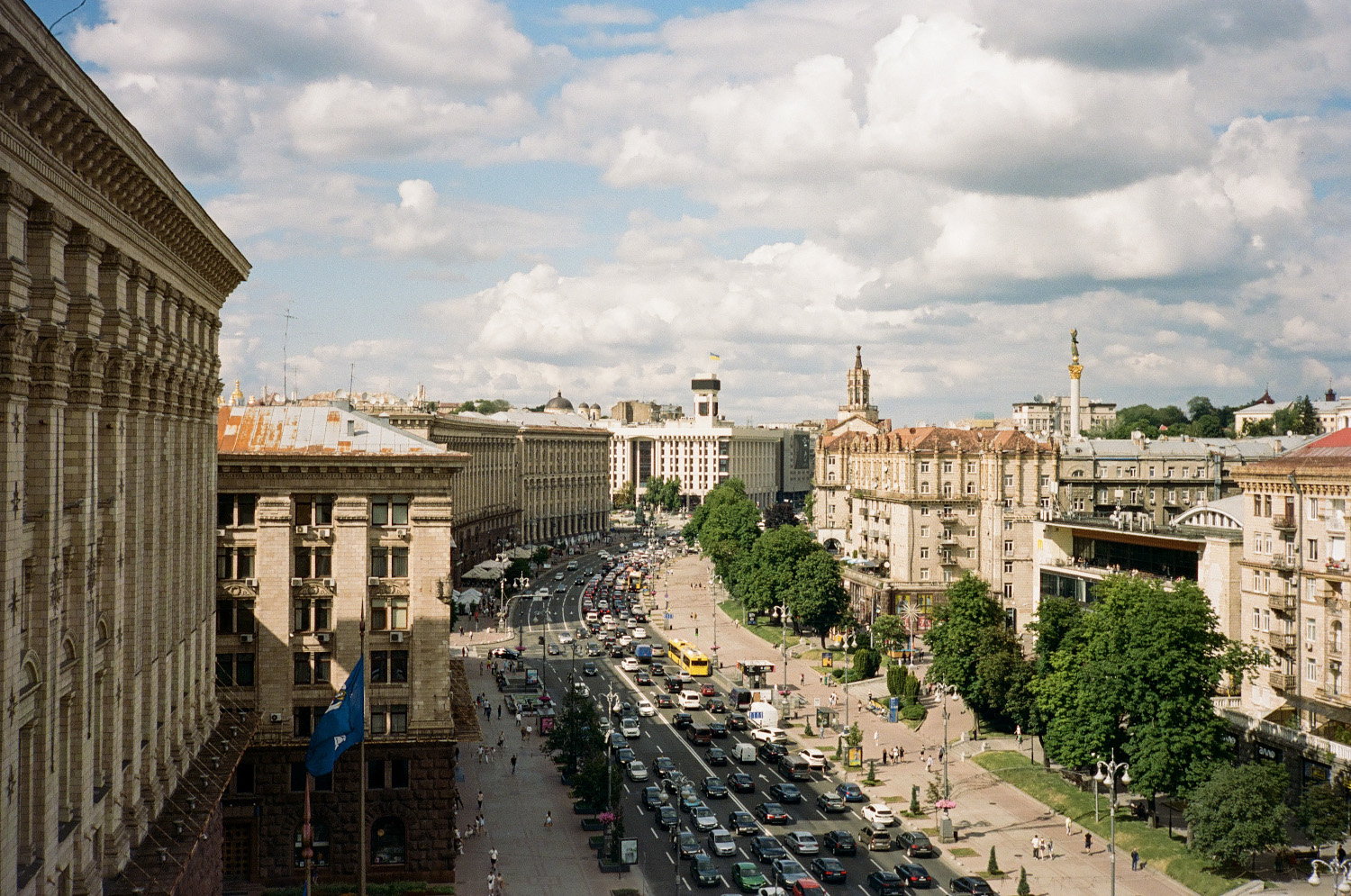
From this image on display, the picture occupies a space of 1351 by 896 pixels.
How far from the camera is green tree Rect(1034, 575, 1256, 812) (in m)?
68.8

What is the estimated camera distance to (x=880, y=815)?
7188 cm

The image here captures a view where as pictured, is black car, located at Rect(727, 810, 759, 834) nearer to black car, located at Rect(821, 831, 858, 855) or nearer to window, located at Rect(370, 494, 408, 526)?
black car, located at Rect(821, 831, 858, 855)

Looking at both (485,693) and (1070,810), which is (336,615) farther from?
(485,693)

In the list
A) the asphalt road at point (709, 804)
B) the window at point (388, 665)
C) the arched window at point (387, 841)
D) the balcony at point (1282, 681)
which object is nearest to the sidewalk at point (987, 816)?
the asphalt road at point (709, 804)

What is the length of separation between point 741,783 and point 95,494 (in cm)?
5646

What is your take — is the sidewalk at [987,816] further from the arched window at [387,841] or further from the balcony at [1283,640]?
the arched window at [387,841]

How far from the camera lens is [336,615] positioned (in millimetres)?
60469

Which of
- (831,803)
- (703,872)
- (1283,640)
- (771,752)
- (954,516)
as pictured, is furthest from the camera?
(954,516)

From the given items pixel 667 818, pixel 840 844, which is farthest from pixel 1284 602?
pixel 667 818

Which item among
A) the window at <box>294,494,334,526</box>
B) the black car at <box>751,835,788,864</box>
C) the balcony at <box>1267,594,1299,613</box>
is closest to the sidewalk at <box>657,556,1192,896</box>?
the black car at <box>751,835,788,864</box>

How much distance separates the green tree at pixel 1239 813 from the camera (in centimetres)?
5994

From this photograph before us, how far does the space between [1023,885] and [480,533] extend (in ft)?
448

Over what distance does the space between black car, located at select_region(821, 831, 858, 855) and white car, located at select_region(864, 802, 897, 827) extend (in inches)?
104

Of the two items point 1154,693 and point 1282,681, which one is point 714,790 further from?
point 1282,681
